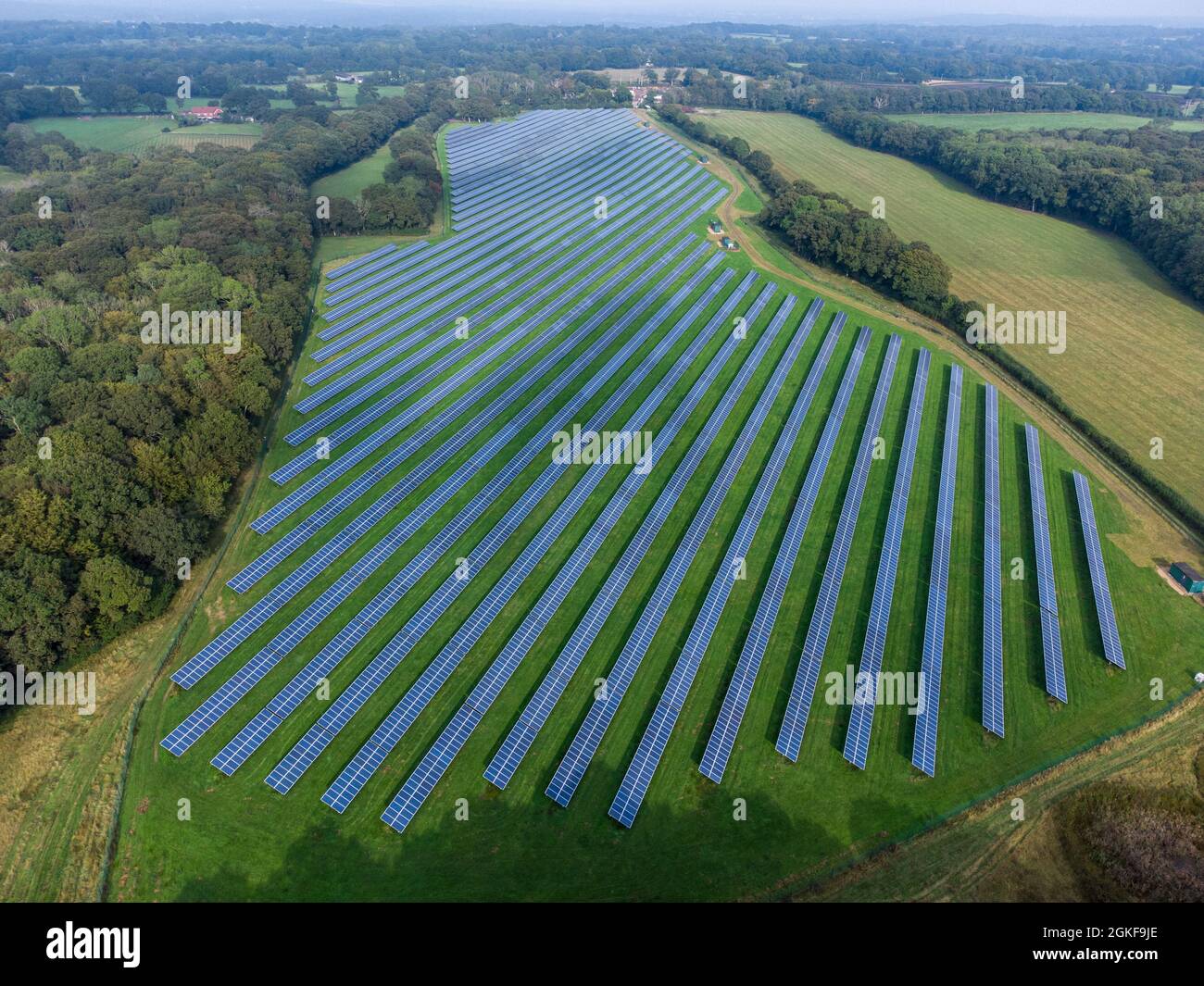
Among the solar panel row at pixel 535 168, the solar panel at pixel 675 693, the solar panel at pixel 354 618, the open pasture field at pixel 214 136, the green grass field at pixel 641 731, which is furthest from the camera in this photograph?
the open pasture field at pixel 214 136

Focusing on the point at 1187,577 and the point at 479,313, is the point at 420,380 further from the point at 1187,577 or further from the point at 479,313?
the point at 1187,577

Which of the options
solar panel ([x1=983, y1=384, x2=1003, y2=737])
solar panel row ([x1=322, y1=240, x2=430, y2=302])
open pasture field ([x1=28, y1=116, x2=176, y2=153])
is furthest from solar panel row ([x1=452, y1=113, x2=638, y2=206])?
solar panel ([x1=983, y1=384, x2=1003, y2=737])

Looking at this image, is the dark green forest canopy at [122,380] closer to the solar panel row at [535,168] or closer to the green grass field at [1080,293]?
the solar panel row at [535,168]

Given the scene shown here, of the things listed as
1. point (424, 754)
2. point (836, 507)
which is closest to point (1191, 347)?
point (836, 507)

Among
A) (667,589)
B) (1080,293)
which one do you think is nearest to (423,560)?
(667,589)

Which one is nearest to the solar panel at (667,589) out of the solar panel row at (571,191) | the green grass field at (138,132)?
the solar panel row at (571,191)
